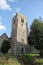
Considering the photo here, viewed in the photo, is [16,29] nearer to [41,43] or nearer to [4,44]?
[4,44]

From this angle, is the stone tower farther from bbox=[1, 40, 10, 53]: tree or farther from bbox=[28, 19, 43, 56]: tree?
bbox=[28, 19, 43, 56]: tree

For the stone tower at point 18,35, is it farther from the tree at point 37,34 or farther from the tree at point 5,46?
the tree at point 37,34

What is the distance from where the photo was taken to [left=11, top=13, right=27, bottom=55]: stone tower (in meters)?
56.7

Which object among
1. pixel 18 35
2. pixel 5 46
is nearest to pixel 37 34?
pixel 18 35

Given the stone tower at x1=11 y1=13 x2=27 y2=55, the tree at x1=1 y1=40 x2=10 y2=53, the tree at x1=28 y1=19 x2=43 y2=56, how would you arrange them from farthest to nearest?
the stone tower at x1=11 y1=13 x2=27 y2=55 → the tree at x1=1 y1=40 x2=10 y2=53 → the tree at x1=28 y1=19 x2=43 y2=56

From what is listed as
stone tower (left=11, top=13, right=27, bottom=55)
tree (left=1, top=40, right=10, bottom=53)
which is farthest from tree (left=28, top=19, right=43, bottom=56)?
tree (left=1, top=40, right=10, bottom=53)

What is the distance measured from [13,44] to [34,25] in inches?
498

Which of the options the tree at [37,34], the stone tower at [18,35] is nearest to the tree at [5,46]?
the stone tower at [18,35]

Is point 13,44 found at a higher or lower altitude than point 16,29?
lower

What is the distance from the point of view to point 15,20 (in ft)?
198

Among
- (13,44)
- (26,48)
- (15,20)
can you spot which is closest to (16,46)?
(13,44)

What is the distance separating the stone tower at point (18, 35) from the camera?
5666 centimetres

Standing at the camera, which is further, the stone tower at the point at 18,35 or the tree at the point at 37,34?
the stone tower at the point at 18,35

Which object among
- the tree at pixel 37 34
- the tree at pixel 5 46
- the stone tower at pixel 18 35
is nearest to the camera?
the tree at pixel 37 34
